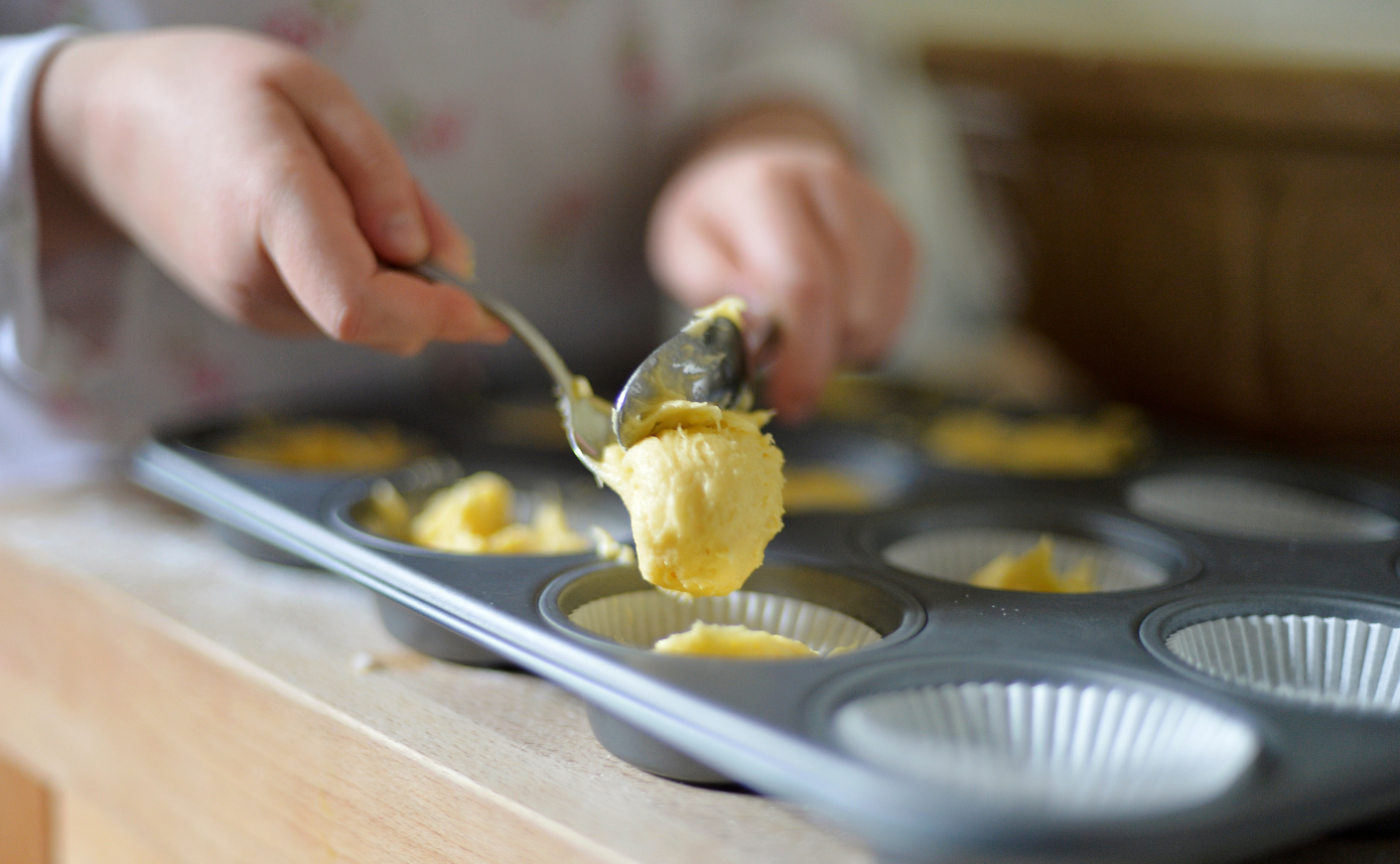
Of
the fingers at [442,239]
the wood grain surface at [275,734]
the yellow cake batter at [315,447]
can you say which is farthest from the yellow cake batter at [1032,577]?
the yellow cake batter at [315,447]

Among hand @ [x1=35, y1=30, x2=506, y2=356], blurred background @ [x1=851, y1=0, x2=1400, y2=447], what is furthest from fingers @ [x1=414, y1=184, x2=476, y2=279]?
blurred background @ [x1=851, y1=0, x2=1400, y2=447]

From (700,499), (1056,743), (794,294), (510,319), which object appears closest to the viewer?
(1056,743)

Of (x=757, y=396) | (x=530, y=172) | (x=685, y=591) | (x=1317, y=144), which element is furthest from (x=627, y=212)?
(x=685, y=591)

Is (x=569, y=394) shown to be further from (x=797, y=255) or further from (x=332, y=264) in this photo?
(x=797, y=255)

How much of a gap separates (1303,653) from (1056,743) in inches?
10.6

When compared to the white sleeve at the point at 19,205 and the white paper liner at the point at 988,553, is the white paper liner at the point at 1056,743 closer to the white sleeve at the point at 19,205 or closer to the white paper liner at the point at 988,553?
the white paper liner at the point at 988,553

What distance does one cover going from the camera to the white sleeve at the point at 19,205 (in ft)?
3.01

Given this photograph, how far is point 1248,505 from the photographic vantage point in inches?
46.0

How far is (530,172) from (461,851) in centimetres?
98

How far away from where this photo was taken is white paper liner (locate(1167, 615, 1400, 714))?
0.75 metres

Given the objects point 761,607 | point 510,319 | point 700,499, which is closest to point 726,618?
point 761,607

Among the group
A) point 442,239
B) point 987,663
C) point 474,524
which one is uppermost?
point 442,239

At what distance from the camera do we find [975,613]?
73 cm

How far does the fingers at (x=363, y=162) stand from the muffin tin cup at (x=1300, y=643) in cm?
55
